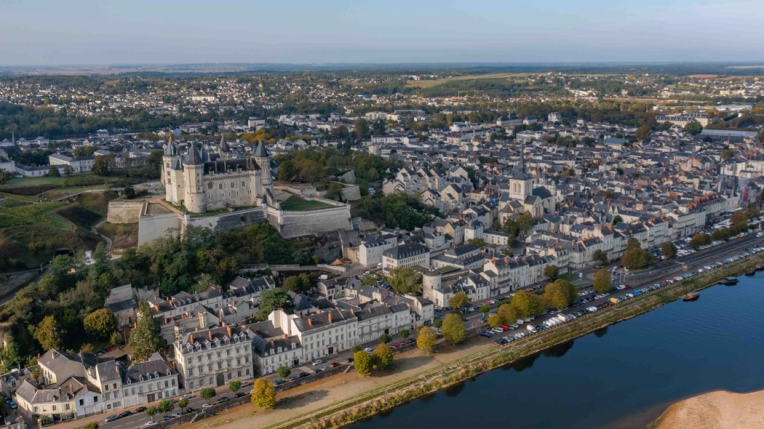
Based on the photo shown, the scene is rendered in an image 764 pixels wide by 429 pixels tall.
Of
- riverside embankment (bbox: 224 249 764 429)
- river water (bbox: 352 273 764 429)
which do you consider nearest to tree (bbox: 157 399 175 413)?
riverside embankment (bbox: 224 249 764 429)

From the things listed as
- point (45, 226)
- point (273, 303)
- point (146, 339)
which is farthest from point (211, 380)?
point (45, 226)

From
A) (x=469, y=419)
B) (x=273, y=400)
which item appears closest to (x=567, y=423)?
(x=469, y=419)

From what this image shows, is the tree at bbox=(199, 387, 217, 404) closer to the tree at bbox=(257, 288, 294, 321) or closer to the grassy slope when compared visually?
the tree at bbox=(257, 288, 294, 321)

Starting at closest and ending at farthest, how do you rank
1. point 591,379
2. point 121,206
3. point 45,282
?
point 591,379 → point 45,282 → point 121,206

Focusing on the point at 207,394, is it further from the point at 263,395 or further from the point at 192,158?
the point at 192,158

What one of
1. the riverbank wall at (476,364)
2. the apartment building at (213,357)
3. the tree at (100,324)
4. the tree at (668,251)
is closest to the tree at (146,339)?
the apartment building at (213,357)

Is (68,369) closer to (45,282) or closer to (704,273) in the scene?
(45,282)
